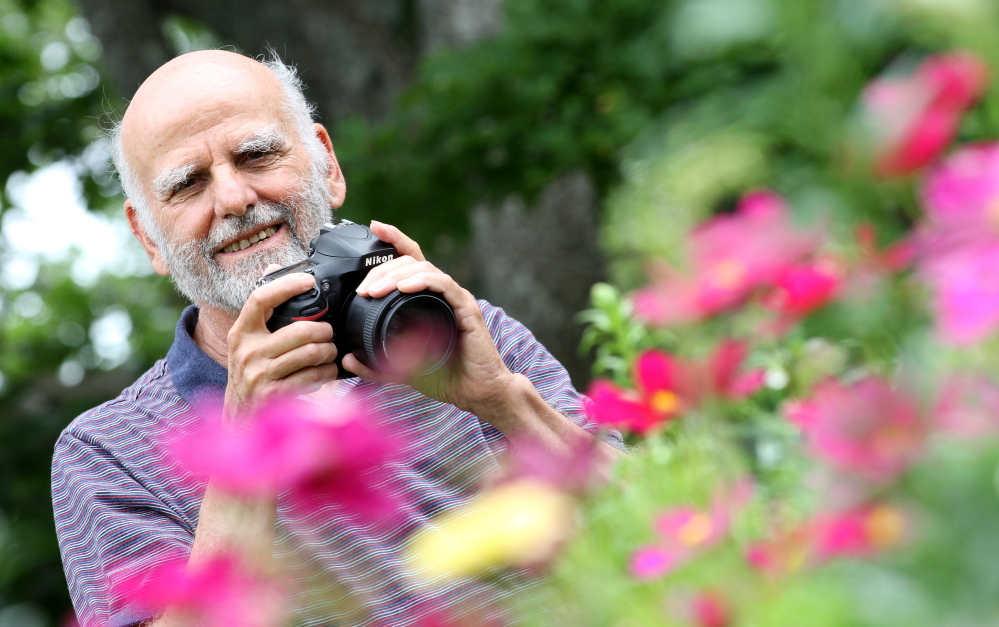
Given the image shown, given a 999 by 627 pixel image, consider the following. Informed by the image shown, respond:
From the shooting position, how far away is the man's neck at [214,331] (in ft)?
5.39

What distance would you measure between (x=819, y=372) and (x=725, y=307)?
0.14 m

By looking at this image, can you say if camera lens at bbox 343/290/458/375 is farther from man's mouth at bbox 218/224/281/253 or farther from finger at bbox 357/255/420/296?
man's mouth at bbox 218/224/281/253

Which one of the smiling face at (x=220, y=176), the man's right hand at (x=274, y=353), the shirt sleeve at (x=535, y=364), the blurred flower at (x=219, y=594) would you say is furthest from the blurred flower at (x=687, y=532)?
the smiling face at (x=220, y=176)

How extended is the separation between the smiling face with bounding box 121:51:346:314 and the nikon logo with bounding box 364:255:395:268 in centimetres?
27

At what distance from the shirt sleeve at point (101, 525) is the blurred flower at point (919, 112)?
3.73ft

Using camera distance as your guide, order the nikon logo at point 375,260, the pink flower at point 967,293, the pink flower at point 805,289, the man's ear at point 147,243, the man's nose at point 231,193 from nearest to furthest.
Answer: the pink flower at point 967,293
the pink flower at point 805,289
the nikon logo at point 375,260
the man's nose at point 231,193
the man's ear at point 147,243

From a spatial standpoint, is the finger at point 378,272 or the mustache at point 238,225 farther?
the mustache at point 238,225

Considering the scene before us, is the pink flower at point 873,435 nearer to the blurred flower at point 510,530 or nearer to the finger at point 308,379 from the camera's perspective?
the blurred flower at point 510,530

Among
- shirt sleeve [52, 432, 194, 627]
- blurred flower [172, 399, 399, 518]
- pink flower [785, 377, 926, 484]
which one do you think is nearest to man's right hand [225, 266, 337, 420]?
shirt sleeve [52, 432, 194, 627]

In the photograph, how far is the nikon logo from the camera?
1.32m

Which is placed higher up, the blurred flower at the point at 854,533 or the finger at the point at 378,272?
the finger at the point at 378,272

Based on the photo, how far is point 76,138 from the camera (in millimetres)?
4043

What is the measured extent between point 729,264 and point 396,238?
3.34 feet

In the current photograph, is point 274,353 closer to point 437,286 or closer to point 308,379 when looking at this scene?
point 308,379
